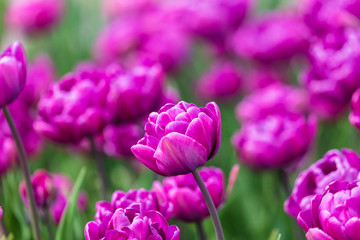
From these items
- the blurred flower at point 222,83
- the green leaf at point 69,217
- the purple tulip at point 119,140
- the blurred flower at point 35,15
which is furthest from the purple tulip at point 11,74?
the blurred flower at point 35,15

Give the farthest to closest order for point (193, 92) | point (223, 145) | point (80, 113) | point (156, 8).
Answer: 1. point (156, 8)
2. point (193, 92)
3. point (223, 145)
4. point (80, 113)

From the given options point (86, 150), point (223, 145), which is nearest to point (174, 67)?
point (223, 145)

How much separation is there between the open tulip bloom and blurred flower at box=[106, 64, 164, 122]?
0.30m

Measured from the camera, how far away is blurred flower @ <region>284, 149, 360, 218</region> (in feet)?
2.22

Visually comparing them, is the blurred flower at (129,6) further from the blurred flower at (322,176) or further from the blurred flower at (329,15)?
the blurred flower at (322,176)

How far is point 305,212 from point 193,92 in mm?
1231

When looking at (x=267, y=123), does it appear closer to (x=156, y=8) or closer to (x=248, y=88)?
(x=248, y=88)

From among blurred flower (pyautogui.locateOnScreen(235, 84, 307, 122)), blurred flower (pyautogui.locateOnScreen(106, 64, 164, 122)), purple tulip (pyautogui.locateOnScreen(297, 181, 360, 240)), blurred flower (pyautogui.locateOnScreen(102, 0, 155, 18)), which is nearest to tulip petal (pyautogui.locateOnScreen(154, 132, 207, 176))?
purple tulip (pyautogui.locateOnScreen(297, 181, 360, 240))

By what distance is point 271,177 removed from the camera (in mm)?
1235

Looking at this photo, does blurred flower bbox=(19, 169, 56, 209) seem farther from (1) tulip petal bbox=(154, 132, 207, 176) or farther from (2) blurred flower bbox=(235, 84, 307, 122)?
(2) blurred flower bbox=(235, 84, 307, 122)

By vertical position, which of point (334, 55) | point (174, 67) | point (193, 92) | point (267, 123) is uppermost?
point (334, 55)

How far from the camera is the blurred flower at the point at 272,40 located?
59.9 inches

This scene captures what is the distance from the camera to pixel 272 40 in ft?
5.09

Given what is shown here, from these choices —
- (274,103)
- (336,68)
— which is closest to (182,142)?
(336,68)
